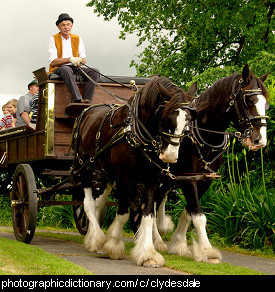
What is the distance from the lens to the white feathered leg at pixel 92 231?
854 centimetres

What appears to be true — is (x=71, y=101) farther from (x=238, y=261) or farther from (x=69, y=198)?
(x=69, y=198)

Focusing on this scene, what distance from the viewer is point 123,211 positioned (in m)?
7.89

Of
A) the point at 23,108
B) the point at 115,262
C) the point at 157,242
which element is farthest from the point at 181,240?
the point at 23,108

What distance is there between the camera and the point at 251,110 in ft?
24.5

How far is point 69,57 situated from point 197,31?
12282 millimetres

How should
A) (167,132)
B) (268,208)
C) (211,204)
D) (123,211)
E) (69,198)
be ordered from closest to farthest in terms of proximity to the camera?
(167,132), (123,211), (268,208), (211,204), (69,198)

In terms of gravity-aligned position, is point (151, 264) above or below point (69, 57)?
below

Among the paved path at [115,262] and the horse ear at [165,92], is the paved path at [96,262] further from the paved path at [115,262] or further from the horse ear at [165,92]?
the horse ear at [165,92]

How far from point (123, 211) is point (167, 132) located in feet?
4.87

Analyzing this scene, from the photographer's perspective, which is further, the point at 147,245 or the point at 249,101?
the point at 249,101

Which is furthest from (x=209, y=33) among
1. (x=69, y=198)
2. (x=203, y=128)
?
(x=203, y=128)

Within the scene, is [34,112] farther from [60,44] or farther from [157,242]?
[157,242]

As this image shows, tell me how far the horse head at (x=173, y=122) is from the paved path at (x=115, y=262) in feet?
4.18

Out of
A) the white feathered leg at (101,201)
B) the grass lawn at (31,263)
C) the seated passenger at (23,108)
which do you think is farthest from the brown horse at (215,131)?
the seated passenger at (23,108)
